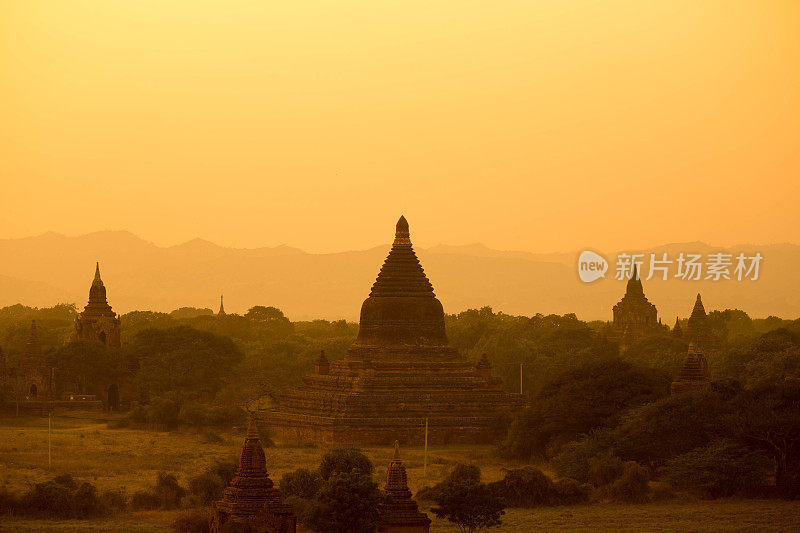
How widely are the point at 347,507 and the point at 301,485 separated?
6.39 meters

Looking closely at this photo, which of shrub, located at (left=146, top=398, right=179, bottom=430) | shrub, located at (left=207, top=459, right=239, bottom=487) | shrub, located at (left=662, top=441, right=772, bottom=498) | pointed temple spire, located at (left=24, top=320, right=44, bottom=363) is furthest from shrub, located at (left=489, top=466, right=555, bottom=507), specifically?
pointed temple spire, located at (left=24, top=320, right=44, bottom=363)

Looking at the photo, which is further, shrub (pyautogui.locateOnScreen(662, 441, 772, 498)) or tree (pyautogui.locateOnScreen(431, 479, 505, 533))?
shrub (pyautogui.locateOnScreen(662, 441, 772, 498))

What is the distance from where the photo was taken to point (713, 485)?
54.2 metres

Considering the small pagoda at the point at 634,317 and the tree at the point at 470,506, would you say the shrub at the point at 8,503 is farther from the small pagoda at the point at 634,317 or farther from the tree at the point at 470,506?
the small pagoda at the point at 634,317

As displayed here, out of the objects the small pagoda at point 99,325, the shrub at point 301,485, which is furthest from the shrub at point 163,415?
the shrub at point 301,485

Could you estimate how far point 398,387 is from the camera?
75625mm

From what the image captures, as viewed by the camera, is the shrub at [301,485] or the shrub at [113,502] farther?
the shrub at [113,502]

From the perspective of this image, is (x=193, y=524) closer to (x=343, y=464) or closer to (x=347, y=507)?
(x=347, y=507)

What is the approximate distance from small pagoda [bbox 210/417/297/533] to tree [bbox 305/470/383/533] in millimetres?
1050

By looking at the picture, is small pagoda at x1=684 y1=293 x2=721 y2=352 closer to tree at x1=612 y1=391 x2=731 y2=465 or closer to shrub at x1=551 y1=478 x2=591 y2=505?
tree at x1=612 y1=391 x2=731 y2=465

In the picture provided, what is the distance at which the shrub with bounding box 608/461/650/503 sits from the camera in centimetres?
5381

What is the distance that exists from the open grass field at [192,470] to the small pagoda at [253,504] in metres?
4.88

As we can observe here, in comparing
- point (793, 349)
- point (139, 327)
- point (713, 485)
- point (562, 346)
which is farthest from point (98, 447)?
point (139, 327)

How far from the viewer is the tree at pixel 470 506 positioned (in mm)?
45844
